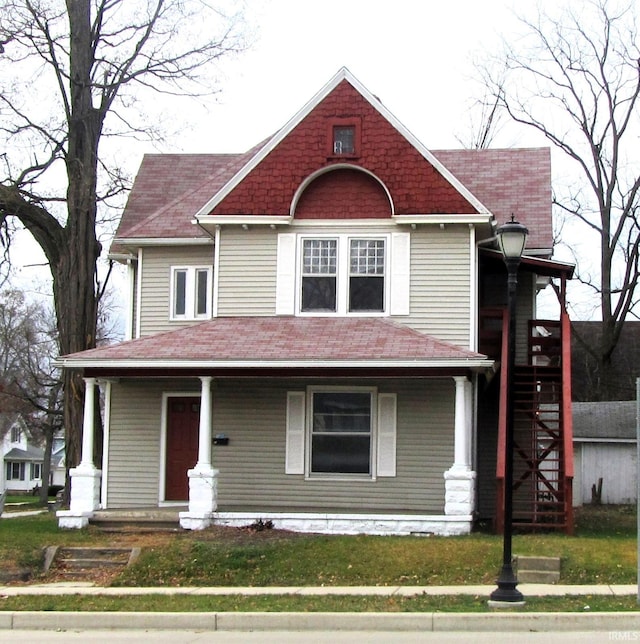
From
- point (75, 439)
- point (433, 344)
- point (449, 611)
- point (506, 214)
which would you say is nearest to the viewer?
point (449, 611)

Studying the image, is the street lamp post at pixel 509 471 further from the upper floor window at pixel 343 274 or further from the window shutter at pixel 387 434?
the upper floor window at pixel 343 274

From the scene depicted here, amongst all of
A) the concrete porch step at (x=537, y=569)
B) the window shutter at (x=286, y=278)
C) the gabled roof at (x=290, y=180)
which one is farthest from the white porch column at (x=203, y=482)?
the concrete porch step at (x=537, y=569)

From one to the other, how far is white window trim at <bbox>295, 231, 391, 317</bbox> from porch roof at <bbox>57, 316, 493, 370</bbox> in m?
0.17

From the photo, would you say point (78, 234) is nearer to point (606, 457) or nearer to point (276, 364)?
point (276, 364)

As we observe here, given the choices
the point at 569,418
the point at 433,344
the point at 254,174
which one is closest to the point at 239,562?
the point at 433,344

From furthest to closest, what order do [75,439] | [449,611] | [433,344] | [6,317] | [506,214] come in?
[6,317]
[75,439]
[506,214]
[433,344]
[449,611]

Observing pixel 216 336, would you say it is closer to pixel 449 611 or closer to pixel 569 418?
pixel 569 418

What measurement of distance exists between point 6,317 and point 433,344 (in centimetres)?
5978

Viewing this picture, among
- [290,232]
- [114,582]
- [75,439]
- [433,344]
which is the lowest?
[114,582]

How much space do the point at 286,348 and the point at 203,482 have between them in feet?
9.41

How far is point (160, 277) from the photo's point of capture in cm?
2314

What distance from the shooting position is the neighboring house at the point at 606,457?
105ft

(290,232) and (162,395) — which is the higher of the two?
(290,232)

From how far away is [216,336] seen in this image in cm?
2088
